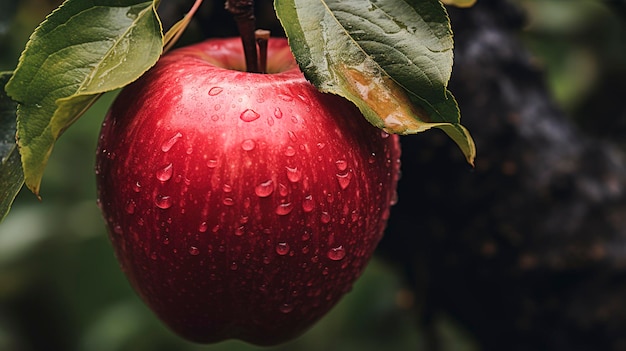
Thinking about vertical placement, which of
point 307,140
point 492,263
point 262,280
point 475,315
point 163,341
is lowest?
point 163,341

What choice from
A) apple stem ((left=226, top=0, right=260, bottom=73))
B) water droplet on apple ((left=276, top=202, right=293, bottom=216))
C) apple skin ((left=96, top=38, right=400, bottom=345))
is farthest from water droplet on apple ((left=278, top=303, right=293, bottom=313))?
apple stem ((left=226, top=0, right=260, bottom=73))

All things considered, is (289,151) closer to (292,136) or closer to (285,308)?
(292,136)

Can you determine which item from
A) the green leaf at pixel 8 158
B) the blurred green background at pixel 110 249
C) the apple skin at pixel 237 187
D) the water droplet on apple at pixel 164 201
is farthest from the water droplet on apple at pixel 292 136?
the blurred green background at pixel 110 249

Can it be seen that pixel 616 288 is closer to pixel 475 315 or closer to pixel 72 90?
pixel 475 315

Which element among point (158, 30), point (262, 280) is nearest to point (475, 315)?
point (262, 280)

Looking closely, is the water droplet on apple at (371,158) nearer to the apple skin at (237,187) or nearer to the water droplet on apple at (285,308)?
the apple skin at (237,187)

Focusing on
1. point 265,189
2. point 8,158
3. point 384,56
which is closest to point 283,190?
point 265,189

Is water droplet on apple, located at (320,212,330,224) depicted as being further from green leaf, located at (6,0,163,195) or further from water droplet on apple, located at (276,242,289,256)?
green leaf, located at (6,0,163,195)
